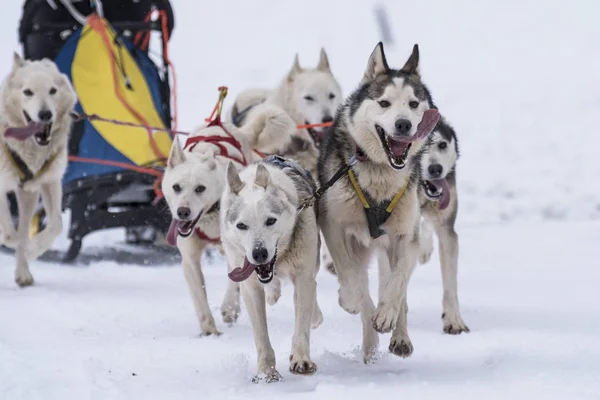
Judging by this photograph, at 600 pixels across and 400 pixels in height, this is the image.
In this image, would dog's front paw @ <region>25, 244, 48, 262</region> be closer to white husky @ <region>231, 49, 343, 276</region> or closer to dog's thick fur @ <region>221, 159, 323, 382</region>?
white husky @ <region>231, 49, 343, 276</region>

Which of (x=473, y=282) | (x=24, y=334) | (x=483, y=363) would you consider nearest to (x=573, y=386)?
(x=483, y=363)

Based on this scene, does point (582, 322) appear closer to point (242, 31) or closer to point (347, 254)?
point (347, 254)

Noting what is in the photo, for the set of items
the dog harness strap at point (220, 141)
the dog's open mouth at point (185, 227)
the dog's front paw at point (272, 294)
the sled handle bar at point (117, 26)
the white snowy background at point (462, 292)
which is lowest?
the white snowy background at point (462, 292)

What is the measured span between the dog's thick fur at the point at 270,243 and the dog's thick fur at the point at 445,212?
1.14 metres

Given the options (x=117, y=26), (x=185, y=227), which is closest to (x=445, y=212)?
(x=185, y=227)

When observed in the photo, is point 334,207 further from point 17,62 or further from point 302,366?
point 17,62

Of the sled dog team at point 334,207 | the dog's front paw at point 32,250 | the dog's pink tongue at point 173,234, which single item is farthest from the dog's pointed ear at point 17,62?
the dog's pink tongue at point 173,234

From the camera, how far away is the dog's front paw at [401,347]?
3564mm

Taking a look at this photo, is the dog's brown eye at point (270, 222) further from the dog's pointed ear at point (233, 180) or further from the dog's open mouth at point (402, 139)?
the dog's open mouth at point (402, 139)

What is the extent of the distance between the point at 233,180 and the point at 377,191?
0.60 meters

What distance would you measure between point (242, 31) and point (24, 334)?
14502mm

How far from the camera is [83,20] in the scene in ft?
22.9

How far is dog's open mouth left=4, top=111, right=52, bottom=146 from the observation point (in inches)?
226

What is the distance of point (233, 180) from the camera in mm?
3363
